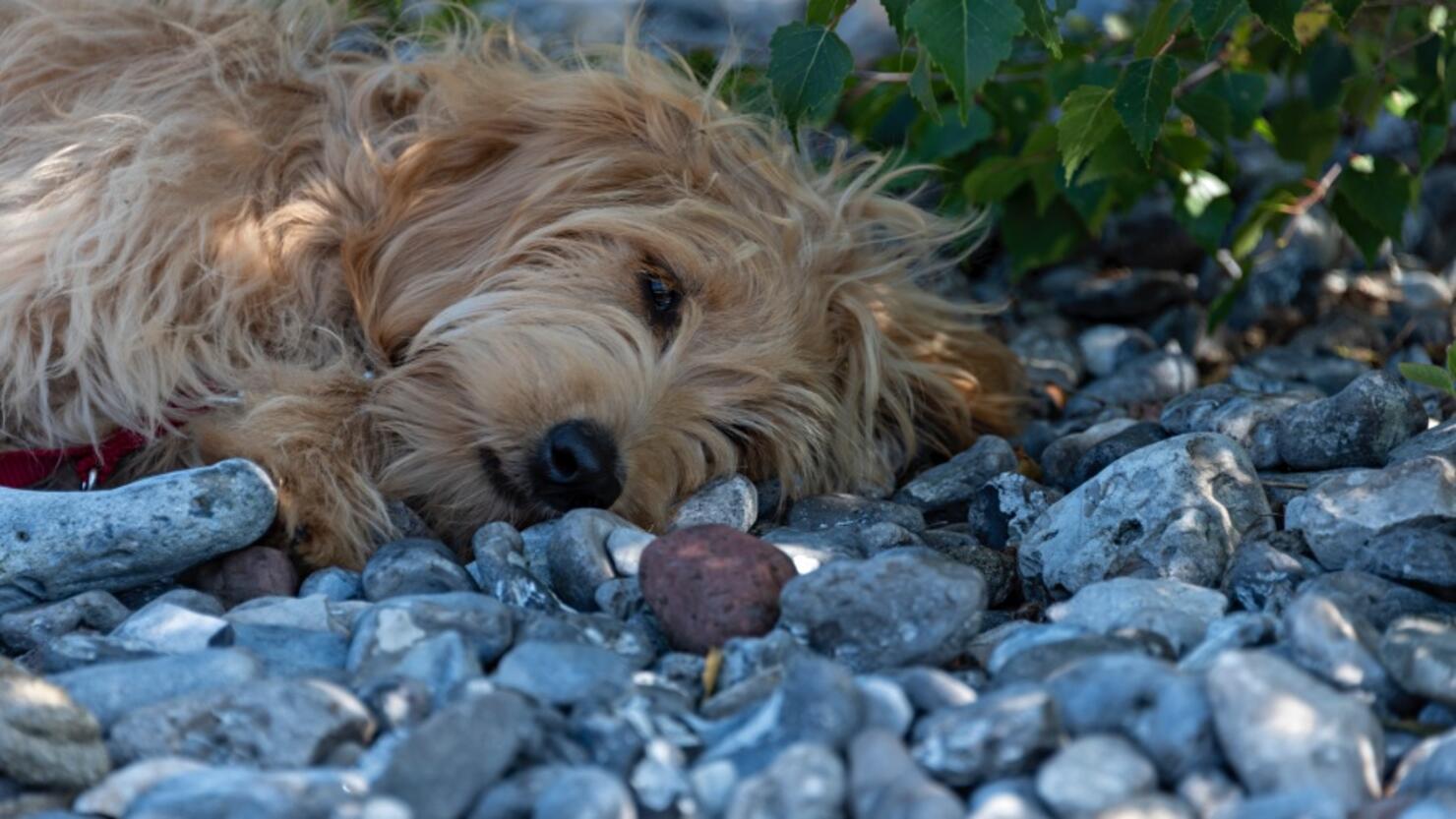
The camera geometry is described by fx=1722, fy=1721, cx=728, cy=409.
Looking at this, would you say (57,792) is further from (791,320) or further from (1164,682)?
(791,320)

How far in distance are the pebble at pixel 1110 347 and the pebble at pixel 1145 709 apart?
287 cm

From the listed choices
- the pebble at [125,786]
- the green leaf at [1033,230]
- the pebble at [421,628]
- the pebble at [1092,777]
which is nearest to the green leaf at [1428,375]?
the pebble at [1092,777]

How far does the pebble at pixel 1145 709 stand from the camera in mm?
2080

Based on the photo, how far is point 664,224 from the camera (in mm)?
3645

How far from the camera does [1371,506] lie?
2.90 metres

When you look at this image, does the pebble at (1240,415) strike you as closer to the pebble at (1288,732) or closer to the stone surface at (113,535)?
the pebble at (1288,732)

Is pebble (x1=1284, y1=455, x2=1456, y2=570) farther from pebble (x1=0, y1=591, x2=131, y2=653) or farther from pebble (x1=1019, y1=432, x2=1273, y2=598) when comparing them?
pebble (x1=0, y1=591, x2=131, y2=653)

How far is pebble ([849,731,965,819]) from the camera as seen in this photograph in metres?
1.93

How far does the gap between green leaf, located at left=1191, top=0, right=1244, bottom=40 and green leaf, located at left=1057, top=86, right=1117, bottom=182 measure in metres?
0.37

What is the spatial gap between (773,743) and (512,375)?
4.51ft

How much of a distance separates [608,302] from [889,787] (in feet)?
5.99

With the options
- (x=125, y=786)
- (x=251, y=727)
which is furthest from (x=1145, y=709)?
(x=125, y=786)

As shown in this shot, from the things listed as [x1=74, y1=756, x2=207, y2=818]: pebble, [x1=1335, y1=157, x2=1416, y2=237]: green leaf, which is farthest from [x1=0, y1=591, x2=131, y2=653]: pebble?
[x1=1335, y1=157, x2=1416, y2=237]: green leaf

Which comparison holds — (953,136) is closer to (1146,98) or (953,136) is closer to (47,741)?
(1146,98)
